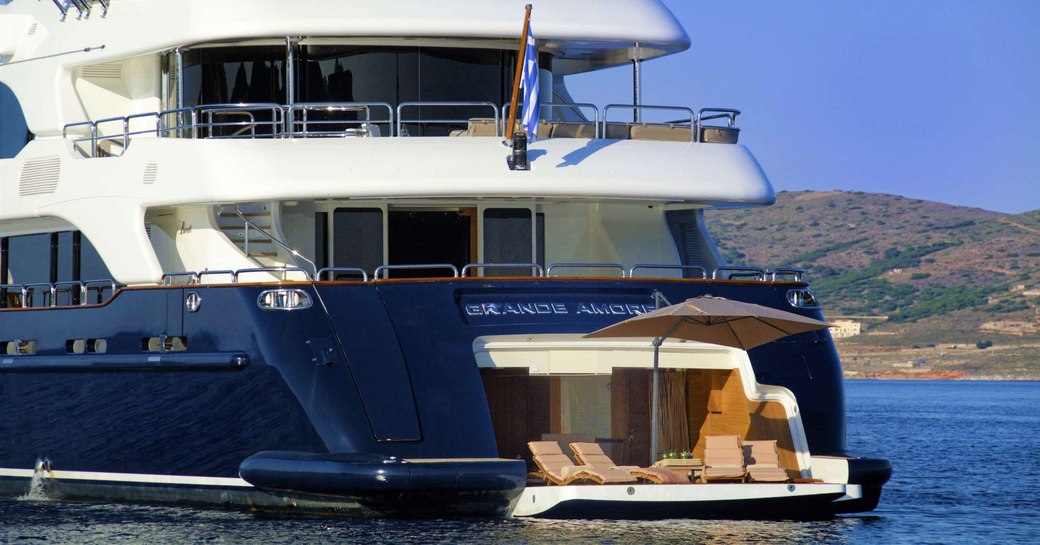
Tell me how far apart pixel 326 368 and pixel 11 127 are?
7660 mm

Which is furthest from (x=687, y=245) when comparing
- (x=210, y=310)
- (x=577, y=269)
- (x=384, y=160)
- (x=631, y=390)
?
(x=210, y=310)

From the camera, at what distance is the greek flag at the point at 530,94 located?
60.8 feet

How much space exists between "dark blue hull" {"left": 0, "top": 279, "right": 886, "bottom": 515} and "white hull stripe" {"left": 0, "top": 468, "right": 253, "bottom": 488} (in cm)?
7

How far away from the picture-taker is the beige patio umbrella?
17.2 m

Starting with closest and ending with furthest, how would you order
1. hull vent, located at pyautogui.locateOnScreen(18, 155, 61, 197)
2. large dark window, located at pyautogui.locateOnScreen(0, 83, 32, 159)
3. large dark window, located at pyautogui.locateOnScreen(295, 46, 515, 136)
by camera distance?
large dark window, located at pyautogui.locateOnScreen(295, 46, 515, 136)
hull vent, located at pyautogui.locateOnScreen(18, 155, 61, 197)
large dark window, located at pyautogui.locateOnScreen(0, 83, 32, 159)

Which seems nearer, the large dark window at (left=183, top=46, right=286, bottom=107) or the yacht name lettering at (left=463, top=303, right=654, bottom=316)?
the yacht name lettering at (left=463, top=303, right=654, bottom=316)

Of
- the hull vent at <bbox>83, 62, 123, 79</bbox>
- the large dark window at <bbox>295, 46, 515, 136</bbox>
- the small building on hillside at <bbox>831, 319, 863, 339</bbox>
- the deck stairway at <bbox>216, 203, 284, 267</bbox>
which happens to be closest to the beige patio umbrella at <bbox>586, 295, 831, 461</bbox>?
the large dark window at <bbox>295, 46, 515, 136</bbox>

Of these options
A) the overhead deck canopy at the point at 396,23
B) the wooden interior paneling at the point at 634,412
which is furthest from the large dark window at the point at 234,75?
the wooden interior paneling at the point at 634,412

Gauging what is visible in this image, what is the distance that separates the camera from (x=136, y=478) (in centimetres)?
1897

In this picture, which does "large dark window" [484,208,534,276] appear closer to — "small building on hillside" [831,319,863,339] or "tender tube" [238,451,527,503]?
"tender tube" [238,451,527,503]

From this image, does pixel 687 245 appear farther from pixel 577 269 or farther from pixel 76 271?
pixel 76 271

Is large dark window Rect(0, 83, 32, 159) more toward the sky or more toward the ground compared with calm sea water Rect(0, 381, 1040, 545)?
more toward the sky

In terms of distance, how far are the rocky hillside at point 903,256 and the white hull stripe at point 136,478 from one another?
10964cm

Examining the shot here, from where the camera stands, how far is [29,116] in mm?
21969
